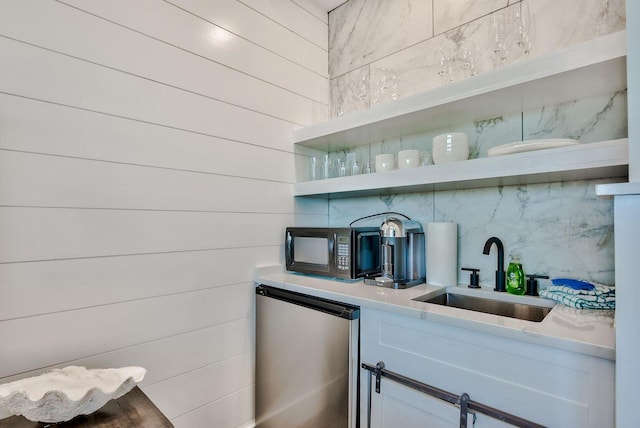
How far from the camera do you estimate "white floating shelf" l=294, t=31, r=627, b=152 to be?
40.9 inches

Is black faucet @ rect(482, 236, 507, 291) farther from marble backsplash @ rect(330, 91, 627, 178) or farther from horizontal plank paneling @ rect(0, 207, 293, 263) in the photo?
horizontal plank paneling @ rect(0, 207, 293, 263)

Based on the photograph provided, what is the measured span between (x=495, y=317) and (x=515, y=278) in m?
0.45

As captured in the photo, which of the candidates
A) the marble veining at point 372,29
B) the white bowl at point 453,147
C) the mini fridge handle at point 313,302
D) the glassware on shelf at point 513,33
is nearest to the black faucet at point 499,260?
the white bowl at point 453,147

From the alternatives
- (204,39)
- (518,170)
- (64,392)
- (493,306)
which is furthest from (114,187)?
(493,306)

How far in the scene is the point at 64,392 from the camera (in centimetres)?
89

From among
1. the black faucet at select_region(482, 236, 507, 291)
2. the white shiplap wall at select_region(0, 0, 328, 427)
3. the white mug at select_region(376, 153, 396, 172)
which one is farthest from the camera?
the white mug at select_region(376, 153, 396, 172)

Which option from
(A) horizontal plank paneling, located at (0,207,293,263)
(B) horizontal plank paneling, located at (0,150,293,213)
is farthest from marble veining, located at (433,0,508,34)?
(A) horizontal plank paneling, located at (0,207,293,263)

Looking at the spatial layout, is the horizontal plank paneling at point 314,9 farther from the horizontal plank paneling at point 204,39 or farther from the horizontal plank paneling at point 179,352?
the horizontal plank paneling at point 179,352

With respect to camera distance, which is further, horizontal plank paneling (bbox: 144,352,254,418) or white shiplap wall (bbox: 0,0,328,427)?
horizontal plank paneling (bbox: 144,352,254,418)

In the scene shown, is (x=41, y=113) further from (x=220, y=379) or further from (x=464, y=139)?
(x=464, y=139)

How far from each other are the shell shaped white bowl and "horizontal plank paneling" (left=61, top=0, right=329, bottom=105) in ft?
4.34

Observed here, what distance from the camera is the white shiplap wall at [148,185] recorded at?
111cm

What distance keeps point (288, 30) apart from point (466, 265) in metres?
1.72

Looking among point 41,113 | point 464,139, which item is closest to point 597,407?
point 464,139
